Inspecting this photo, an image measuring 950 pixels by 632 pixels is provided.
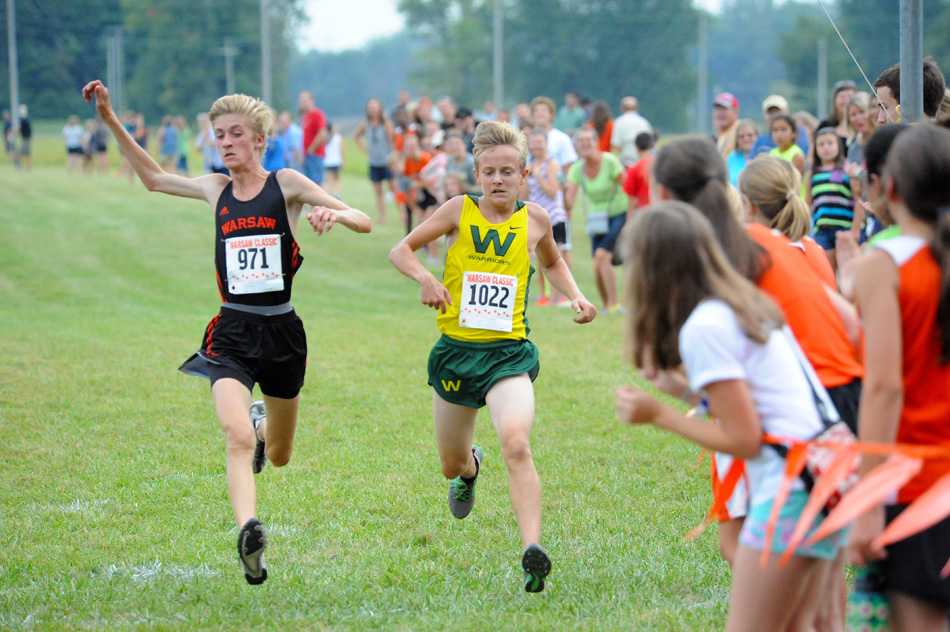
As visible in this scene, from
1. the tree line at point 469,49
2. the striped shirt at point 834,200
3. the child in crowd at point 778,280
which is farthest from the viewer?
the tree line at point 469,49

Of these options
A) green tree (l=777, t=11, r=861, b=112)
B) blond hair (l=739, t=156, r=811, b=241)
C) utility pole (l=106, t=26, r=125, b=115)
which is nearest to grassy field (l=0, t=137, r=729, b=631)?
blond hair (l=739, t=156, r=811, b=241)

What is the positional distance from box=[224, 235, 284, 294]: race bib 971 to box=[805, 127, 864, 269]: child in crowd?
6302 millimetres

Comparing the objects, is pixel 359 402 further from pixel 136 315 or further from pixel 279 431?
pixel 136 315

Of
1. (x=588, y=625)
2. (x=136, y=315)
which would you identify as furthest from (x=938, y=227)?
(x=136, y=315)

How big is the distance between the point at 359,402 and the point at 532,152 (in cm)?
561

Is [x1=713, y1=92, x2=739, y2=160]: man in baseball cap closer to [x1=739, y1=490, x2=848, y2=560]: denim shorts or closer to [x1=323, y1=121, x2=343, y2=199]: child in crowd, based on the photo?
[x1=739, y1=490, x2=848, y2=560]: denim shorts

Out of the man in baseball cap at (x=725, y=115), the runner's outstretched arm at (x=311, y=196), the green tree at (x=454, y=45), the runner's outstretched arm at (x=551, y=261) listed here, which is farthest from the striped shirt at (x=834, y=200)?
the green tree at (x=454, y=45)

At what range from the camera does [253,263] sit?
15.3 feet

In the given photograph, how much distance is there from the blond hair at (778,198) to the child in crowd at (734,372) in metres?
0.90

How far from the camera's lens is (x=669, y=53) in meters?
77.8

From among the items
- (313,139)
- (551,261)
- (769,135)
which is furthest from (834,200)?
(313,139)

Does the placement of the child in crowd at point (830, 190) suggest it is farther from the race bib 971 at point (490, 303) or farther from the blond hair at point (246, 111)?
the blond hair at point (246, 111)

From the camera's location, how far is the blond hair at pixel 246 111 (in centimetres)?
466

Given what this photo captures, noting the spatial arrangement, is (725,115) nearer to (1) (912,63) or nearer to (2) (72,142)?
(1) (912,63)
